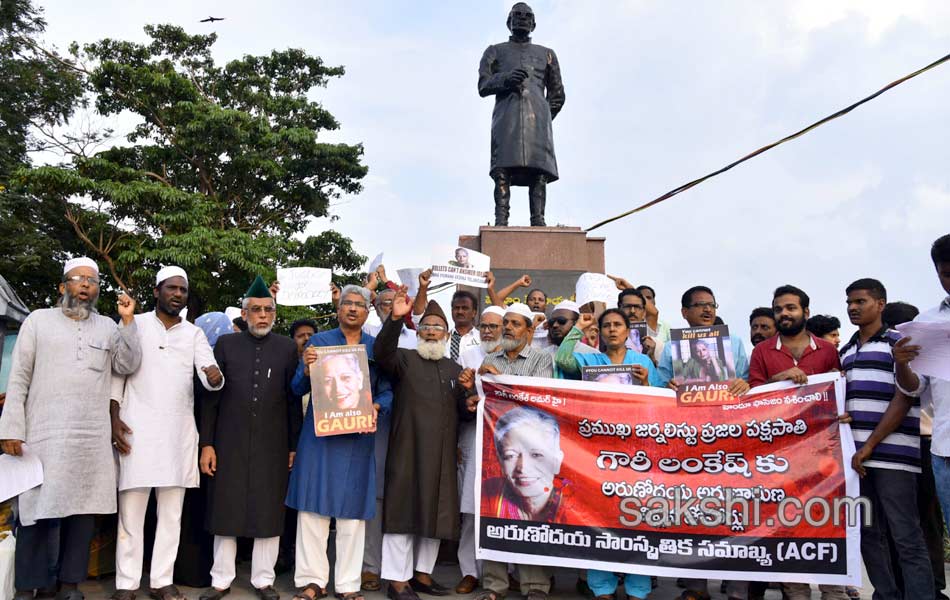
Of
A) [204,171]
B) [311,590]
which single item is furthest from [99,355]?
[204,171]

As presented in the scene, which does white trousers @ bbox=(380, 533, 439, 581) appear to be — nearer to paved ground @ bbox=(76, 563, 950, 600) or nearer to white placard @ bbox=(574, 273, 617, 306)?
paved ground @ bbox=(76, 563, 950, 600)

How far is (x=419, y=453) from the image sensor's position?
18.2 feet

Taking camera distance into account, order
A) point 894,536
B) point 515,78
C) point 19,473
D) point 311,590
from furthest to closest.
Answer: point 515,78
point 311,590
point 19,473
point 894,536

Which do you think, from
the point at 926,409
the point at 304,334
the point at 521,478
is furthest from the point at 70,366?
the point at 926,409

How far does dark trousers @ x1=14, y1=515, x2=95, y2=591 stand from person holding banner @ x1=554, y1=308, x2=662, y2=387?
3305 mm

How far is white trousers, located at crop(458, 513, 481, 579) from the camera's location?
19.0ft

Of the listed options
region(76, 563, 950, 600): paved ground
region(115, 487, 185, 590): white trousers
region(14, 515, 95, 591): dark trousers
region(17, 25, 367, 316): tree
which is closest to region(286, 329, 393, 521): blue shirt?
region(76, 563, 950, 600): paved ground

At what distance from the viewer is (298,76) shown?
24.9m

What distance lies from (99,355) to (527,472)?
2873 millimetres

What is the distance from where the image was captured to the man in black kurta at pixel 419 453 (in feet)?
17.8

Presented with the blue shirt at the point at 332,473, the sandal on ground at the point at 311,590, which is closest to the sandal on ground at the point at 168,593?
the sandal on ground at the point at 311,590

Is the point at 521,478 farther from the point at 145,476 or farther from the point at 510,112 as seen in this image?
the point at 510,112

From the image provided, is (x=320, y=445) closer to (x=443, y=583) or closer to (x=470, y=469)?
(x=470, y=469)

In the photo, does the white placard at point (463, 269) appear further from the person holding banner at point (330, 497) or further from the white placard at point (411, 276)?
the person holding banner at point (330, 497)
